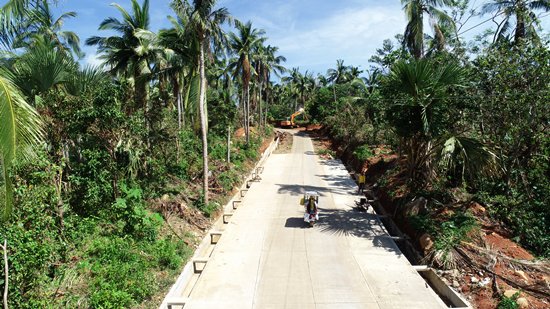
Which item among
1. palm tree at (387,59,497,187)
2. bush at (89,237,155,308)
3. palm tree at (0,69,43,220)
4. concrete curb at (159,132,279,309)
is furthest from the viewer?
palm tree at (387,59,497,187)

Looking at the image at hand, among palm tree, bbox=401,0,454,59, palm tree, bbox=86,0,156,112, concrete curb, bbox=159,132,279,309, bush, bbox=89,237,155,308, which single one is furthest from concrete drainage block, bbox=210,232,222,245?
palm tree, bbox=401,0,454,59

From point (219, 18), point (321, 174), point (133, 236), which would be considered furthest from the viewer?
point (321, 174)

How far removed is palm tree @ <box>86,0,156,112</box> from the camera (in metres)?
14.5

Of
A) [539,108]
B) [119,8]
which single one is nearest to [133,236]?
[119,8]

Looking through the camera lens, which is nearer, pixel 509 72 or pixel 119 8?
pixel 509 72

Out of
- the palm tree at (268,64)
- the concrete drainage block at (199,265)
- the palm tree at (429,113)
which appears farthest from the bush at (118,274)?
the palm tree at (268,64)

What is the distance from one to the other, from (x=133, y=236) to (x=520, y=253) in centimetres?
1018

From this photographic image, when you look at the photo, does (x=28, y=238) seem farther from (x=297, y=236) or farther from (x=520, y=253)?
(x=520, y=253)

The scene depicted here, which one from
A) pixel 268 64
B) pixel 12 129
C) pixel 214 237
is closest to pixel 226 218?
pixel 214 237

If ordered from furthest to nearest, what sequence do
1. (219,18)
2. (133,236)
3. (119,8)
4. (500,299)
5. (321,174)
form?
(321,174)
(119,8)
(219,18)
(133,236)
(500,299)

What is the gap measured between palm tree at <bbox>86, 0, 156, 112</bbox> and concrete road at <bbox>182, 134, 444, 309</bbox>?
7.14m

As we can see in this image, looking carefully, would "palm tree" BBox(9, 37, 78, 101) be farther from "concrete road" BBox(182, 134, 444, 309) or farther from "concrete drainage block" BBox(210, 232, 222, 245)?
"concrete drainage block" BBox(210, 232, 222, 245)

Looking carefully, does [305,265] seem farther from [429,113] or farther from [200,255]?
[429,113]

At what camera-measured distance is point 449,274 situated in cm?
865
